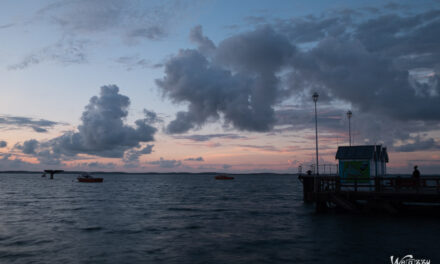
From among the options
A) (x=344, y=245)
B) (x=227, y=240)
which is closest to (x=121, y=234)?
(x=227, y=240)

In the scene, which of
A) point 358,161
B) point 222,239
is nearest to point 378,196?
point 358,161

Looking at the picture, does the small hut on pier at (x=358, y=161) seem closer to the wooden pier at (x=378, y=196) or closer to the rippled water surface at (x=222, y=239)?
the wooden pier at (x=378, y=196)

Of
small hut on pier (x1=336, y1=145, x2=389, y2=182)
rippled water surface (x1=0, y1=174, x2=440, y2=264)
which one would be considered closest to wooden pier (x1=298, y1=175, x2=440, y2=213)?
rippled water surface (x1=0, y1=174, x2=440, y2=264)

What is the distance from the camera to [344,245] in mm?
20266

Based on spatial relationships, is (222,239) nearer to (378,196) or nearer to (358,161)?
(378,196)

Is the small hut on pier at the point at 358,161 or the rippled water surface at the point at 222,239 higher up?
the small hut on pier at the point at 358,161

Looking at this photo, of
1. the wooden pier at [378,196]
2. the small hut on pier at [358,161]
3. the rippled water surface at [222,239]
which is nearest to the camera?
the rippled water surface at [222,239]

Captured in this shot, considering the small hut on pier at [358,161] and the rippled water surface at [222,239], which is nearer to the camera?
the rippled water surface at [222,239]

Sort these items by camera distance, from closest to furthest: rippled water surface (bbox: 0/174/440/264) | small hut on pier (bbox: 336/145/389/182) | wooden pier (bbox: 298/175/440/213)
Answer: rippled water surface (bbox: 0/174/440/264), wooden pier (bbox: 298/175/440/213), small hut on pier (bbox: 336/145/389/182)

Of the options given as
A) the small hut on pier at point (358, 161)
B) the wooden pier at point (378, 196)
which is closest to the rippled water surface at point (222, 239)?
the wooden pier at point (378, 196)

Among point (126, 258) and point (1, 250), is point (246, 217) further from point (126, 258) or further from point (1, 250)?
point (1, 250)

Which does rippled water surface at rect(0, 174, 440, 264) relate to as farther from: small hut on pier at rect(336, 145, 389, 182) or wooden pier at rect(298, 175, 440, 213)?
small hut on pier at rect(336, 145, 389, 182)

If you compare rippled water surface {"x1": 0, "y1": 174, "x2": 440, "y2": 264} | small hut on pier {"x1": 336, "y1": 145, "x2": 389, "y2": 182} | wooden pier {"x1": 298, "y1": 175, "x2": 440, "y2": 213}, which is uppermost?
small hut on pier {"x1": 336, "y1": 145, "x2": 389, "y2": 182}

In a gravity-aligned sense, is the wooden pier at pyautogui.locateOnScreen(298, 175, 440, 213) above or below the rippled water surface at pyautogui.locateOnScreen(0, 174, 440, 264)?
above
